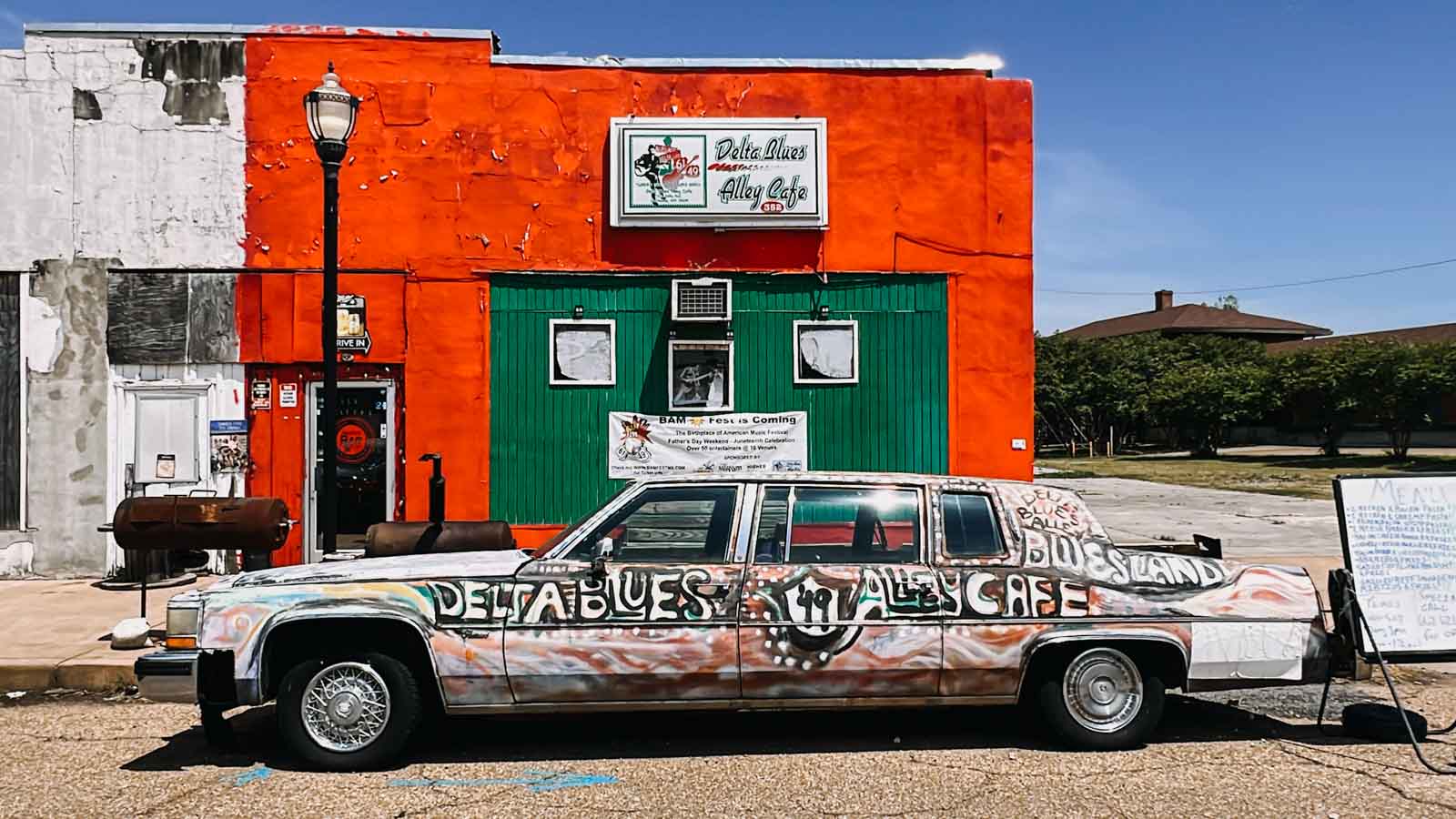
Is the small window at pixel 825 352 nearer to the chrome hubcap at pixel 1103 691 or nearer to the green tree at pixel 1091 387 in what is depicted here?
the chrome hubcap at pixel 1103 691

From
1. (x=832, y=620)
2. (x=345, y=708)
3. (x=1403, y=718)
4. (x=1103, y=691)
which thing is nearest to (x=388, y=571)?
(x=345, y=708)

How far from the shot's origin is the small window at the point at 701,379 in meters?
12.5

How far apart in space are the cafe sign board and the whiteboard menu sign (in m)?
7.07

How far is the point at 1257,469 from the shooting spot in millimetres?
37531

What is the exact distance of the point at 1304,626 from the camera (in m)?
6.11

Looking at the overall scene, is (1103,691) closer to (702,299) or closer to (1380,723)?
(1380,723)

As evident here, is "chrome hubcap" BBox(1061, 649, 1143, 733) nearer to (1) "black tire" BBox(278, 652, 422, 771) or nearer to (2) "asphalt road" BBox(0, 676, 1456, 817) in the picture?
(2) "asphalt road" BBox(0, 676, 1456, 817)

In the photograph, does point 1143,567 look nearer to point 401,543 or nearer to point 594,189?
point 401,543

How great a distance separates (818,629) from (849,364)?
278 inches

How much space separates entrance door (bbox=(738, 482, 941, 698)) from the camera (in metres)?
5.88

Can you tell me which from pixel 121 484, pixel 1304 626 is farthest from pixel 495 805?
pixel 121 484

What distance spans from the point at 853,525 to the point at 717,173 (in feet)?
23.4

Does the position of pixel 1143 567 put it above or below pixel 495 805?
above

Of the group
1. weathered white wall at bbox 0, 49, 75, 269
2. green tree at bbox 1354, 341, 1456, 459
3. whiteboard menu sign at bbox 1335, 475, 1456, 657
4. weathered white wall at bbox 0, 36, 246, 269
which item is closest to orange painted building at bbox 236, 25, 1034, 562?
weathered white wall at bbox 0, 36, 246, 269
